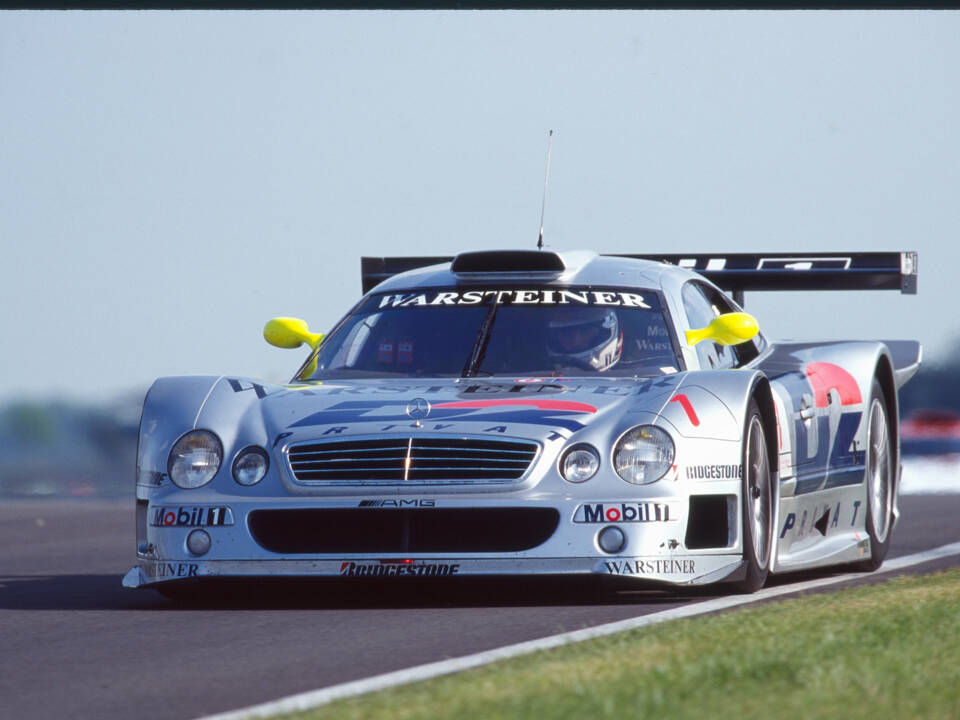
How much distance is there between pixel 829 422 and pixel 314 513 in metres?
2.82

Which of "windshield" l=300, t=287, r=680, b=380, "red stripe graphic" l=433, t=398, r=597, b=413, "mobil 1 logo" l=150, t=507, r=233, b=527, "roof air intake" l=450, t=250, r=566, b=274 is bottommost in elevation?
"mobil 1 logo" l=150, t=507, r=233, b=527

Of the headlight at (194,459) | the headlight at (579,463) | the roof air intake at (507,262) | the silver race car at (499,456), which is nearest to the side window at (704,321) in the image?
the silver race car at (499,456)

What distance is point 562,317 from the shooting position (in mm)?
7941

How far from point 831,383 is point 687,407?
203 centimetres

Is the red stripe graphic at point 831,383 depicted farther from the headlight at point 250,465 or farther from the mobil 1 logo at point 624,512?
the headlight at point 250,465

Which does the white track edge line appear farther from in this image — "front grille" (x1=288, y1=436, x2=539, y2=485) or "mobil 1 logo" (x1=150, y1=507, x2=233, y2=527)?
"mobil 1 logo" (x1=150, y1=507, x2=233, y2=527)

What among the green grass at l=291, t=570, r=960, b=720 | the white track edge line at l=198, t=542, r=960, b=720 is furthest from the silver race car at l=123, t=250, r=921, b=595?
the green grass at l=291, t=570, r=960, b=720

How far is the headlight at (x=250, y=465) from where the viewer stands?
6.79 metres

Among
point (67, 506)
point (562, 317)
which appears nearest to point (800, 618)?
point (562, 317)

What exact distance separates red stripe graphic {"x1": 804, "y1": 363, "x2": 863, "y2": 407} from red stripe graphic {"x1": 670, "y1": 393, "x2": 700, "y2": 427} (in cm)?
159

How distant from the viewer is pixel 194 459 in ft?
22.7

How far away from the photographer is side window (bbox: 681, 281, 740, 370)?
26.5 ft

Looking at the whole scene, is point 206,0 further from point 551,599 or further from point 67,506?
point 67,506

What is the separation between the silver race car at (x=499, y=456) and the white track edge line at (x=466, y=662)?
13 centimetres
